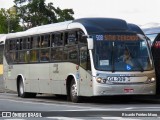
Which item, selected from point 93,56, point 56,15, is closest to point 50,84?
point 93,56

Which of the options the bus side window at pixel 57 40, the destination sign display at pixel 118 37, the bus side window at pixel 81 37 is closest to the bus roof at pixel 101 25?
the bus side window at pixel 81 37

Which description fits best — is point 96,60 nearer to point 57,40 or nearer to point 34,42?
point 57,40

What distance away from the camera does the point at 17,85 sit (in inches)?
1166

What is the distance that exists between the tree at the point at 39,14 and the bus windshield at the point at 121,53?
8867 centimetres

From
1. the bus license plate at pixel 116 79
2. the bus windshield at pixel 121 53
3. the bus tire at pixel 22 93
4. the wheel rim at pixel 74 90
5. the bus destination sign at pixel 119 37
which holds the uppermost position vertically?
the bus destination sign at pixel 119 37

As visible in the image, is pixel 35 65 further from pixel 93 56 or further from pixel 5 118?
pixel 5 118

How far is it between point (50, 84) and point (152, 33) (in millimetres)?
4578

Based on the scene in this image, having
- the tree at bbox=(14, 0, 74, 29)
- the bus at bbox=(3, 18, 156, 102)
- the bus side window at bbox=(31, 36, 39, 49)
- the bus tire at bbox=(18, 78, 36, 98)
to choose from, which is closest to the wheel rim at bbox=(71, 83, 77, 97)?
the bus at bbox=(3, 18, 156, 102)

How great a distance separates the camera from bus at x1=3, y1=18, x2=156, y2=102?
71.9 feet

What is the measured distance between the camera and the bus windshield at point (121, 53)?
870 inches

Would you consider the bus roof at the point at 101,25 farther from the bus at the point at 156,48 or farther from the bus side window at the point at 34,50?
the bus side window at the point at 34,50

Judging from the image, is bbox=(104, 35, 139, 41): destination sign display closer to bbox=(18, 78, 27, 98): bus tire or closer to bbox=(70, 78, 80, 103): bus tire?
bbox=(70, 78, 80, 103): bus tire

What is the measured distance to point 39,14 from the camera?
111500 millimetres

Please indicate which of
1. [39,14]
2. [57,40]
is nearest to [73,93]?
[57,40]
